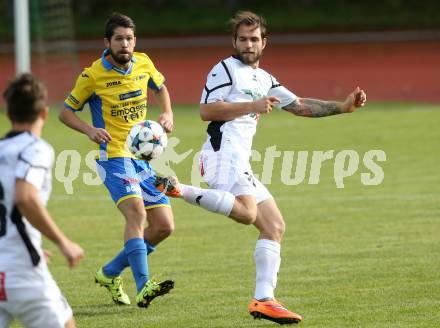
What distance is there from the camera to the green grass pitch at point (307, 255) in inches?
315

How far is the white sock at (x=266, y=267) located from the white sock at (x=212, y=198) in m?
0.39

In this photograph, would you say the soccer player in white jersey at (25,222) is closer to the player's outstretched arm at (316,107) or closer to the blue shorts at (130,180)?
the blue shorts at (130,180)

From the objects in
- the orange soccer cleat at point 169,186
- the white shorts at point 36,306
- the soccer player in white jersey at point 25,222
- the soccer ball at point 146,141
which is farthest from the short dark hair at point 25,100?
the soccer ball at point 146,141

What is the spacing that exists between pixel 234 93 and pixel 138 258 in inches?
61.1

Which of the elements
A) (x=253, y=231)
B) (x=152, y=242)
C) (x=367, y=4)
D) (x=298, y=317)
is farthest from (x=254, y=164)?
(x=367, y=4)

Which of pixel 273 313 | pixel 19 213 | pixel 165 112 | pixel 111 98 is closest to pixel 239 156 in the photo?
pixel 165 112

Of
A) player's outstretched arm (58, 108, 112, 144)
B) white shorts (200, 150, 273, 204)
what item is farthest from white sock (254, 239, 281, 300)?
player's outstretched arm (58, 108, 112, 144)

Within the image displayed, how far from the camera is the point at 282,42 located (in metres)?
42.6

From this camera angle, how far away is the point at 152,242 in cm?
894

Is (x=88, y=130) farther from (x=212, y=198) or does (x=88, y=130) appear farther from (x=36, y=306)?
(x=36, y=306)

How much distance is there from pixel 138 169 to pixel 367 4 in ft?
125

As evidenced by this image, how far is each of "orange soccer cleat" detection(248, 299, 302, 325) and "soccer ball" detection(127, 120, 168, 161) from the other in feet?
4.85

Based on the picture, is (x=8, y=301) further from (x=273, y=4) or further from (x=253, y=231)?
(x=273, y=4)

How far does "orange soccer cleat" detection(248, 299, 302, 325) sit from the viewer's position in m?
7.54
